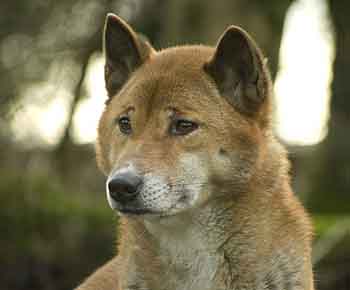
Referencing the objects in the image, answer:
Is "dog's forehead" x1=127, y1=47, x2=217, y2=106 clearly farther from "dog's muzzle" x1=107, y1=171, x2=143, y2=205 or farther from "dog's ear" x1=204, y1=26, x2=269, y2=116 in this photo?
"dog's muzzle" x1=107, y1=171, x2=143, y2=205

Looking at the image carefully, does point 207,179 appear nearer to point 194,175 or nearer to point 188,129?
point 194,175

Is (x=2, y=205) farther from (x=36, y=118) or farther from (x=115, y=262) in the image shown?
(x=115, y=262)

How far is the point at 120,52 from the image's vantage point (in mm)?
6270

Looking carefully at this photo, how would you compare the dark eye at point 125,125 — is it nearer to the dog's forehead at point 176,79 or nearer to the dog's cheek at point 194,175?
the dog's forehead at point 176,79

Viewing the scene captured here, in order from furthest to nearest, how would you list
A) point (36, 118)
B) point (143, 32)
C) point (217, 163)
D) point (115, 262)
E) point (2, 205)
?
point (143, 32) < point (36, 118) < point (2, 205) < point (115, 262) < point (217, 163)

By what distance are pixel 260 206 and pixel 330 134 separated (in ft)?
31.4

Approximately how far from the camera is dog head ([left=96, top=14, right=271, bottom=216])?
541 centimetres

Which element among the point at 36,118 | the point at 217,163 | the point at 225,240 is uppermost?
the point at 217,163


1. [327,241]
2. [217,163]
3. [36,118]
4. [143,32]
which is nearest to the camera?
[217,163]

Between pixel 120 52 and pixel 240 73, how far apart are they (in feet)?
3.10

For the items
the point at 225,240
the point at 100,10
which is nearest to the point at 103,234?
the point at 100,10

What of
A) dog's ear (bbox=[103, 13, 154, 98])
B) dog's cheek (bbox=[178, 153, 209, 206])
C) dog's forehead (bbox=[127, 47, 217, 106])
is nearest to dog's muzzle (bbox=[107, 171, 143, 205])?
dog's cheek (bbox=[178, 153, 209, 206])

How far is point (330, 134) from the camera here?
1506 cm

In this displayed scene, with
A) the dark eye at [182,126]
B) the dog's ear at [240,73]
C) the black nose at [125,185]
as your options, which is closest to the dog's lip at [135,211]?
the black nose at [125,185]
